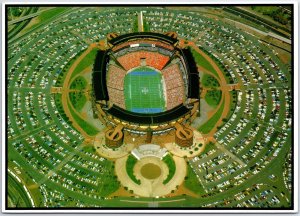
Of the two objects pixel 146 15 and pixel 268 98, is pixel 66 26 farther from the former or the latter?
pixel 268 98

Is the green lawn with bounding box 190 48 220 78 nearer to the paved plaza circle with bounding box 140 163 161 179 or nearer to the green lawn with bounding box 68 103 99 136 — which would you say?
the paved plaza circle with bounding box 140 163 161 179

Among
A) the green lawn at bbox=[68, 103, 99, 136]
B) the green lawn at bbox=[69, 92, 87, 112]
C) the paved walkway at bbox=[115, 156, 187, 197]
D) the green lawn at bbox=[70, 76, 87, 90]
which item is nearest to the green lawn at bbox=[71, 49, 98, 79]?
the green lawn at bbox=[70, 76, 87, 90]

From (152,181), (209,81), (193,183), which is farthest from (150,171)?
(209,81)

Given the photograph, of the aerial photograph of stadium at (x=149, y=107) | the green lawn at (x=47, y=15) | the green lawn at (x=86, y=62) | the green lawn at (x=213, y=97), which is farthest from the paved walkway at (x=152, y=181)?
the green lawn at (x=47, y=15)

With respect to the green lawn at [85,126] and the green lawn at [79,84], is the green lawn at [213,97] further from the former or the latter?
the green lawn at [79,84]

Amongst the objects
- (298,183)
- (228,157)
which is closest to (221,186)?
(228,157)

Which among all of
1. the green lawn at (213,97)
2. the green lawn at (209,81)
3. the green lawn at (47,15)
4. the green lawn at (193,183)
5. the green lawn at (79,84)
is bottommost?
the green lawn at (193,183)
